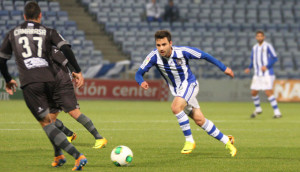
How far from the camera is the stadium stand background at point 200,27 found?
2692 cm

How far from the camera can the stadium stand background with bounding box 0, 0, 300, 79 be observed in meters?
26.9

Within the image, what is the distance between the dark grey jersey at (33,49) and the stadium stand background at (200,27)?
1773cm

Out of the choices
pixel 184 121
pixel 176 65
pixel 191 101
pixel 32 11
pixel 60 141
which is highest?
pixel 32 11

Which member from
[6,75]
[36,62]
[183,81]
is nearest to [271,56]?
[183,81]

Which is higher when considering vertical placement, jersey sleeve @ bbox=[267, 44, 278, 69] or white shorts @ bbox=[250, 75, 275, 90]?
jersey sleeve @ bbox=[267, 44, 278, 69]

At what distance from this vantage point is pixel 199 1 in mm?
31844

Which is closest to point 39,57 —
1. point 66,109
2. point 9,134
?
point 66,109

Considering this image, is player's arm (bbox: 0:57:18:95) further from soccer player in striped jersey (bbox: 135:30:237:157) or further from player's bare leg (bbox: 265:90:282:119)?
player's bare leg (bbox: 265:90:282:119)

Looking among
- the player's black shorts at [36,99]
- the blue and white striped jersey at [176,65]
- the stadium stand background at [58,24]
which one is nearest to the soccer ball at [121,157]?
the player's black shorts at [36,99]

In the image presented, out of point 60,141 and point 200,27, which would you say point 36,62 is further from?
point 200,27

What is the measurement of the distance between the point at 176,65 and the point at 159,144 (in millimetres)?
1760

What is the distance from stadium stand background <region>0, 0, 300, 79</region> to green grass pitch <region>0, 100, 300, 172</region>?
33.2 feet

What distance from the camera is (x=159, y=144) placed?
10.1 m

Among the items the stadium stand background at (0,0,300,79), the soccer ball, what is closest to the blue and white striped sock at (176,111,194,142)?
the soccer ball
